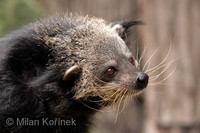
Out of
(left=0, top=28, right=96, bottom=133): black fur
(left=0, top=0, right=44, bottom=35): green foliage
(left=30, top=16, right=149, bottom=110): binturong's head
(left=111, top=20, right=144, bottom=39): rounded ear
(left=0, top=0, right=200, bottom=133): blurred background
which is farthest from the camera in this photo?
(left=0, top=0, right=200, bottom=133): blurred background

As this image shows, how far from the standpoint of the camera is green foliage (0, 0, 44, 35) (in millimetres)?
7863

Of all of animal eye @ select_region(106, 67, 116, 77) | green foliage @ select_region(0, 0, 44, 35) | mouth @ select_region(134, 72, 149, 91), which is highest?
green foliage @ select_region(0, 0, 44, 35)

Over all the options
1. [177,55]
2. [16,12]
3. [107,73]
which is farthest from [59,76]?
[177,55]

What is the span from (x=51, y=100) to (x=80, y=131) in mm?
561

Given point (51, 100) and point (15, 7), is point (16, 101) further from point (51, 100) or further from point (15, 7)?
point (15, 7)

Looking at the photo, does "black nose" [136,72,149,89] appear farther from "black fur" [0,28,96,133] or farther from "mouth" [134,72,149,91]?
"black fur" [0,28,96,133]

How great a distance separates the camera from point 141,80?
5668 millimetres

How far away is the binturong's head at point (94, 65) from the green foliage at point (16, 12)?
1976 millimetres

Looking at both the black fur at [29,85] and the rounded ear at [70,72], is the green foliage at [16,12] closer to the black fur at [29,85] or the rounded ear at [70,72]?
the black fur at [29,85]

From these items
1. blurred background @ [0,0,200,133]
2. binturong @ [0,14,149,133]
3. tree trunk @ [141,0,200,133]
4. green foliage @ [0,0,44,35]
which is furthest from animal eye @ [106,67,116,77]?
tree trunk @ [141,0,200,133]

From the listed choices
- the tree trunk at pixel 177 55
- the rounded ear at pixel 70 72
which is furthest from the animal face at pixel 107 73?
the tree trunk at pixel 177 55

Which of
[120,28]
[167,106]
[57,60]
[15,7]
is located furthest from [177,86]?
[57,60]

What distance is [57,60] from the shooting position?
5.75 m

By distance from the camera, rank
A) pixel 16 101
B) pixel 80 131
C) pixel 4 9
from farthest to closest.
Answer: pixel 4 9 < pixel 80 131 < pixel 16 101
